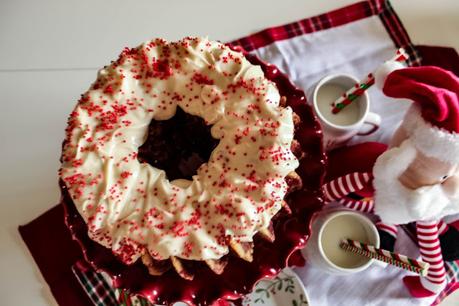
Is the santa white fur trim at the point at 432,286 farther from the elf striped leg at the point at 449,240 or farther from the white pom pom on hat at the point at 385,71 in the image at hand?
the white pom pom on hat at the point at 385,71

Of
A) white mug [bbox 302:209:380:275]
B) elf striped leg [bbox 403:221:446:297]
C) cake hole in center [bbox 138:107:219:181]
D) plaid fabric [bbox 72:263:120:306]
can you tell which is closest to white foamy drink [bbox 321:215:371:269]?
white mug [bbox 302:209:380:275]

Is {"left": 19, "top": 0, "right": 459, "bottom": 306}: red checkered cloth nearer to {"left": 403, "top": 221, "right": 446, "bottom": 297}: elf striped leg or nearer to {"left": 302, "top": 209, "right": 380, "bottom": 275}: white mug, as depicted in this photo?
{"left": 403, "top": 221, "right": 446, "bottom": 297}: elf striped leg

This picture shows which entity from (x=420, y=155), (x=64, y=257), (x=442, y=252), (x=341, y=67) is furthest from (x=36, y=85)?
(x=442, y=252)

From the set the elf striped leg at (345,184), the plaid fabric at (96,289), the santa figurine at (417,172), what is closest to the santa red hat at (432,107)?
the santa figurine at (417,172)

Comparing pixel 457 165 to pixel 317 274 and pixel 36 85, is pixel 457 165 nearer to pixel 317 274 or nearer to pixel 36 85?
pixel 317 274

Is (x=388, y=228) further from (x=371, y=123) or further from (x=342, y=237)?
(x=371, y=123)
